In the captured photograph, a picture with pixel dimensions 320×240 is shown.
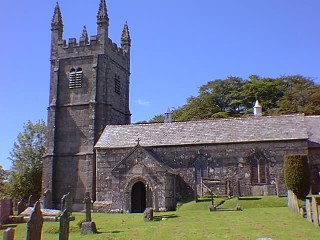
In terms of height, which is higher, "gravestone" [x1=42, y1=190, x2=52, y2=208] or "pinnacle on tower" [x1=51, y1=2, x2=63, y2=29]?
"pinnacle on tower" [x1=51, y1=2, x2=63, y2=29]

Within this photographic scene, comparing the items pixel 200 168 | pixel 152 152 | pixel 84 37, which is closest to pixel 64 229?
pixel 200 168

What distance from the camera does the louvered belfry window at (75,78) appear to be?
44.0 metres

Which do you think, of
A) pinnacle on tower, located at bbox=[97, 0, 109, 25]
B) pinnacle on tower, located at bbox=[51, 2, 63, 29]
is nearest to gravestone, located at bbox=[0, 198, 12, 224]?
pinnacle on tower, located at bbox=[97, 0, 109, 25]

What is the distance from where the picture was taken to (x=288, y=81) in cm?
5759

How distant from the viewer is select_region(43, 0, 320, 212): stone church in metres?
31.8

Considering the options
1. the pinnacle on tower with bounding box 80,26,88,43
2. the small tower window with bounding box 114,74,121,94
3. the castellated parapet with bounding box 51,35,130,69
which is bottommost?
the small tower window with bounding box 114,74,121,94

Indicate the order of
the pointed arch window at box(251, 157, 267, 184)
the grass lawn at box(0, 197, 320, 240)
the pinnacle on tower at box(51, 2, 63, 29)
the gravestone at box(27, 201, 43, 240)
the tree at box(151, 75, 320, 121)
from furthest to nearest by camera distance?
the tree at box(151, 75, 320, 121) < the pinnacle on tower at box(51, 2, 63, 29) < the pointed arch window at box(251, 157, 267, 184) < the grass lawn at box(0, 197, 320, 240) < the gravestone at box(27, 201, 43, 240)

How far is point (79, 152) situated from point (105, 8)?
1544 centimetres

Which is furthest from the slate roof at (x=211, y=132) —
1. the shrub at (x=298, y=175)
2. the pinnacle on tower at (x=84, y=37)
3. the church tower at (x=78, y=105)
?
the pinnacle on tower at (x=84, y=37)

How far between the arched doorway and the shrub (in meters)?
12.2

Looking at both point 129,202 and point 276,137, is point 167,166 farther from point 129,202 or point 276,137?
point 276,137

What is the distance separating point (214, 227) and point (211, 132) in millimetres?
16610

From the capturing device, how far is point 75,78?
145 feet

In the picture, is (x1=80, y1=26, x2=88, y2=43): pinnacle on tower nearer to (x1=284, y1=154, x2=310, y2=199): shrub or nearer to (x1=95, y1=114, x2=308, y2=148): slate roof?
(x1=95, y1=114, x2=308, y2=148): slate roof
